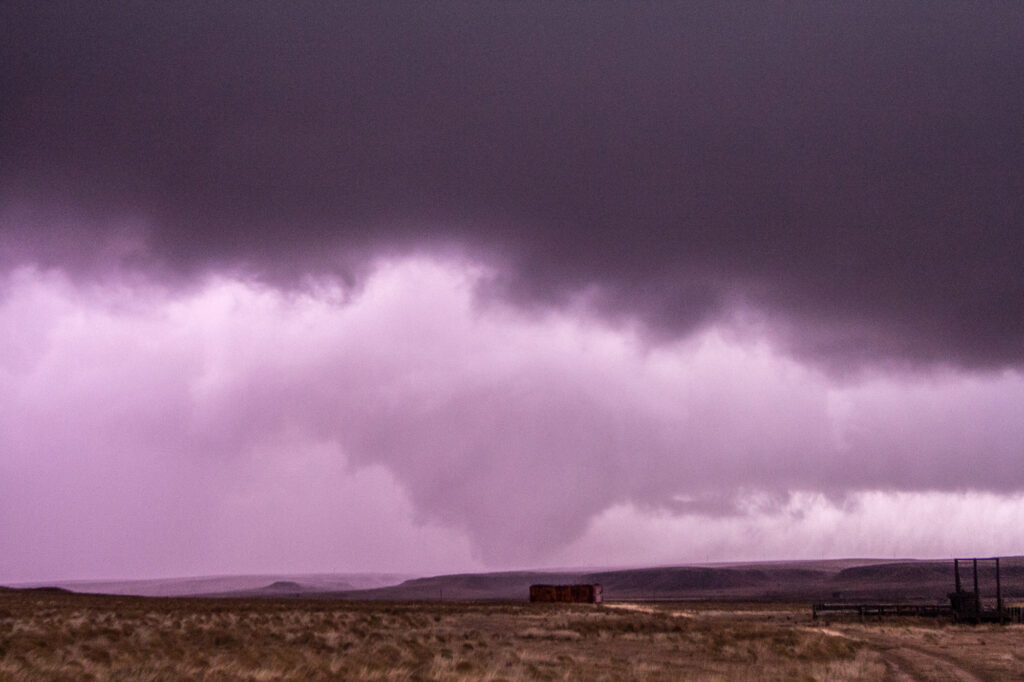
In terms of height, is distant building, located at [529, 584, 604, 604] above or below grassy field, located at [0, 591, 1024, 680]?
below

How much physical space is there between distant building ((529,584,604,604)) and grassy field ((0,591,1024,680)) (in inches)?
1909

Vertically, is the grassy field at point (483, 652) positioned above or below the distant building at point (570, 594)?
above

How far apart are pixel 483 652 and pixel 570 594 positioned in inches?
2747

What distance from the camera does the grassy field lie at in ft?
79.9

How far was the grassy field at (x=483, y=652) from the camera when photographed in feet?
79.9

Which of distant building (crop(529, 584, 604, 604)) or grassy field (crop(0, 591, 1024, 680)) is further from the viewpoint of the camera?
distant building (crop(529, 584, 604, 604))

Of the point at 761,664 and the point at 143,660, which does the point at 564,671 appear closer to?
the point at 761,664

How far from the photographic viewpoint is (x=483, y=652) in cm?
3275

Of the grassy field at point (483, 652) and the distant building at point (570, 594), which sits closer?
the grassy field at point (483, 652)

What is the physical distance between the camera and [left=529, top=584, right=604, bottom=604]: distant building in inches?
3930

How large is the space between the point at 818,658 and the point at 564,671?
35.1ft

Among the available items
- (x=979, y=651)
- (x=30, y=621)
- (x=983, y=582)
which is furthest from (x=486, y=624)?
(x=983, y=582)

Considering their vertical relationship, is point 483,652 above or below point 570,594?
above

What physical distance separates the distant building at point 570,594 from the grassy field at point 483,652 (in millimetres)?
48499
